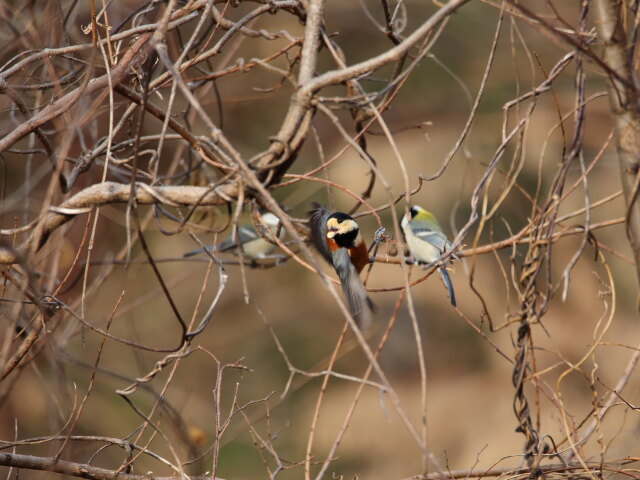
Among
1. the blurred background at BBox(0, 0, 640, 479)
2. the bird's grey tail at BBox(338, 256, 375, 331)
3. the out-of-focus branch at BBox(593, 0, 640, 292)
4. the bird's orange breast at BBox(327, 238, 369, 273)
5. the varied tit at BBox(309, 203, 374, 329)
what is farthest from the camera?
the blurred background at BBox(0, 0, 640, 479)

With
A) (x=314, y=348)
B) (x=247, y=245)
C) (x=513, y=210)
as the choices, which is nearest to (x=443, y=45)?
(x=513, y=210)

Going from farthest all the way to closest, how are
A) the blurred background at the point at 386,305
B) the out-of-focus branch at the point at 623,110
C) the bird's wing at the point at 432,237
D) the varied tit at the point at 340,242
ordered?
1. the blurred background at the point at 386,305
2. the bird's wing at the point at 432,237
3. the varied tit at the point at 340,242
4. the out-of-focus branch at the point at 623,110

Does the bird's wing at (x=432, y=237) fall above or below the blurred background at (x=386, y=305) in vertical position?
above

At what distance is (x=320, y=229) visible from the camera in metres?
2.75

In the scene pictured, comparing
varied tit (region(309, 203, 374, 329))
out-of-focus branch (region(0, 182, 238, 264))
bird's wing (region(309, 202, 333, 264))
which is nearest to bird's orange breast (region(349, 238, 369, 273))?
varied tit (region(309, 203, 374, 329))

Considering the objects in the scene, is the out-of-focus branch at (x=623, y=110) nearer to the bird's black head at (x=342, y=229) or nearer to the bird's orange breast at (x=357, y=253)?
the bird's black head at (x=342, y=229)

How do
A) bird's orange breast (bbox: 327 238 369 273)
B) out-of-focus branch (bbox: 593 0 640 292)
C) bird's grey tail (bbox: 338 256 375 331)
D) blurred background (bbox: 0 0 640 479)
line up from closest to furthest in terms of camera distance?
1. out-of-focus branch (bbox: 593 0 640 292)
2. bird's grey tail (bbox: 338 256 375 331)
3. bird's orange breast (bbox: 327 238 369 273)
4. blurred background (bbox: 0 0 640 479)

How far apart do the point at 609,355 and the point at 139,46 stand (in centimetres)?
668

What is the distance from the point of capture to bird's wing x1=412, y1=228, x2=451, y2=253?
340 cm

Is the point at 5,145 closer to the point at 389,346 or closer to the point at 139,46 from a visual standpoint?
the point at 139,46

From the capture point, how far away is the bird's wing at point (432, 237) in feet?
11.1

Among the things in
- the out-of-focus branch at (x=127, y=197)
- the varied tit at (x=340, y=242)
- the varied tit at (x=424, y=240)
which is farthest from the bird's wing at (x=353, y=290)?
the out-of-focus branch at (x=127, y=197)

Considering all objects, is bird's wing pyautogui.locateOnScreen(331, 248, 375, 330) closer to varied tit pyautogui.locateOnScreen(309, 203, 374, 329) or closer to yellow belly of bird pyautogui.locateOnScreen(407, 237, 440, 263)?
varied tit pyautogui.locateOnScreen(309, 203, 374, 329)

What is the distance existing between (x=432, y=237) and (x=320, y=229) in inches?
36.0
